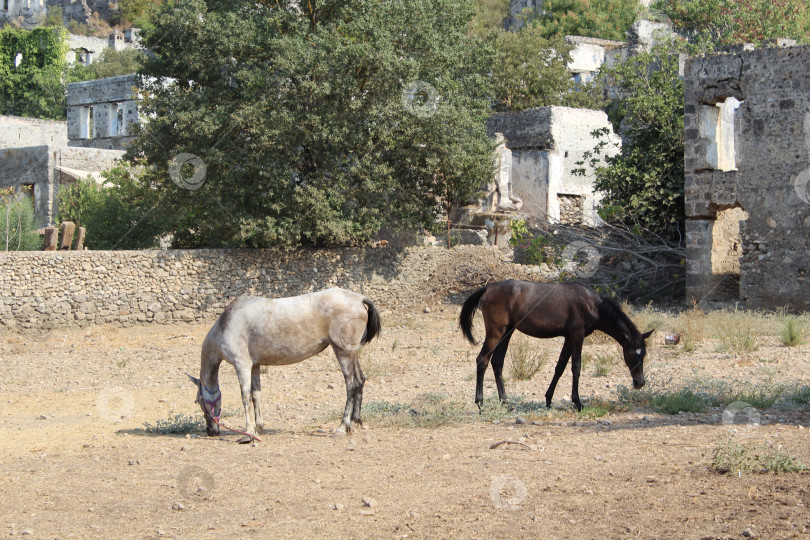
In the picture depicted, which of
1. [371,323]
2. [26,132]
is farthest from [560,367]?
[26,132]

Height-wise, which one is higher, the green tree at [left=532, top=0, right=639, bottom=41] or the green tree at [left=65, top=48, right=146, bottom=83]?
the green tree at [left=532, top=0, right=639, bottom=41]

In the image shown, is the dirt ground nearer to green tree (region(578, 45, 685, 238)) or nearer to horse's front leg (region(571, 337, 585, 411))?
horse's front leg (region(571, 337, 585, 411))

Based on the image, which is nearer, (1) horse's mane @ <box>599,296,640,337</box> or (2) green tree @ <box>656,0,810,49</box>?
(1) horse's mane @ <box>599,296,640,337</box>

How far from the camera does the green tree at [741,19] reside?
117 ft

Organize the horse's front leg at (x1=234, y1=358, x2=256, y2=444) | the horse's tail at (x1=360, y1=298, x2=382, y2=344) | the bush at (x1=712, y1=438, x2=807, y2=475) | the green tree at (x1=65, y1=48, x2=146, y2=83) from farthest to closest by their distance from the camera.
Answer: the green tree at (x1=65, y1=48, x2=146, y2=83) < the horse's tail at (x1=360, y1=298, x2=382, y2=344) < the horse's front leg at (x1=234, y1=358, x2=256, y2=444) < the bush at (x1=712, y1=438, x2=807, y2=475)

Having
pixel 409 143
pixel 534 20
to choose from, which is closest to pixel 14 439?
pixel 409 143

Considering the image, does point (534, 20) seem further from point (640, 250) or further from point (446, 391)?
point (446, 391)

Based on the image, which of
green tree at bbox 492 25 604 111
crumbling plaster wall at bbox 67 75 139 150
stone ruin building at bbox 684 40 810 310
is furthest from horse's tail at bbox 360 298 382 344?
crumbling plaster wall at bbox 67 75 139 150

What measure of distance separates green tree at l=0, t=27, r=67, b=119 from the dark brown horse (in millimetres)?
48029

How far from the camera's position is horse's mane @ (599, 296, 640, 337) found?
10008 millimetres

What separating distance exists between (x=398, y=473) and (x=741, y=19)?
3480 centimetres

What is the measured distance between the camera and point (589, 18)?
49.5m

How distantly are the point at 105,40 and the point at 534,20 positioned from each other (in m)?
32.0

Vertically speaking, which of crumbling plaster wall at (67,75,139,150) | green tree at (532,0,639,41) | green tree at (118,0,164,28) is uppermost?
green tree at (118,0,164,28)
